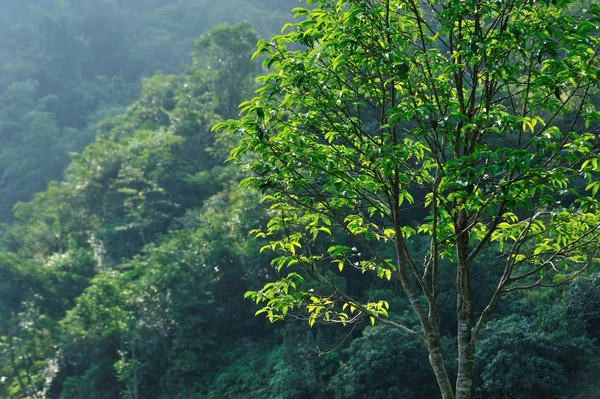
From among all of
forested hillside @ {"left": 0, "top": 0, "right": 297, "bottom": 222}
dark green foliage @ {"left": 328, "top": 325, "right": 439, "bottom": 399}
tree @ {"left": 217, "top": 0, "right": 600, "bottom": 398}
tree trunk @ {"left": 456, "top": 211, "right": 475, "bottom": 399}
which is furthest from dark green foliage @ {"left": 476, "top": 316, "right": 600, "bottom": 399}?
forested hillside @ {"left": 0, "top": 0, "right": 297, "bottom": 222}

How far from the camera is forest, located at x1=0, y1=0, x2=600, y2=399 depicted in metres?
4.13

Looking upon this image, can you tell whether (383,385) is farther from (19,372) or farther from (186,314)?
(19,372)

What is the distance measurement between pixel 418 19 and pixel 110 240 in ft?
76.7

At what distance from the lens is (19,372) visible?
19.3 m

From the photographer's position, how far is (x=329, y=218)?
540 centimetres

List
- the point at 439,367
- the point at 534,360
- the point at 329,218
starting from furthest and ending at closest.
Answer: the point at 534,360 < the point at 329,218 < the point at 439,367

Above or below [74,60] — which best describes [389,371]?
below

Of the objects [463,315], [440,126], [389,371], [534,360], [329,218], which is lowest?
[463,315]

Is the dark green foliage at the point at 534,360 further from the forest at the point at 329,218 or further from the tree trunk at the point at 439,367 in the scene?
the tree trunk at the point at 439,367

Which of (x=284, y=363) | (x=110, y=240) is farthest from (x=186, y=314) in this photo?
(x=110, y=240)

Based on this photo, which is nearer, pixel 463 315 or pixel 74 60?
pixel 463 315

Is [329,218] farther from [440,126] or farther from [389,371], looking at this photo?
[389,371]

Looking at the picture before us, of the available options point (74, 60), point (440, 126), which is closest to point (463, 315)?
point (440, 126)

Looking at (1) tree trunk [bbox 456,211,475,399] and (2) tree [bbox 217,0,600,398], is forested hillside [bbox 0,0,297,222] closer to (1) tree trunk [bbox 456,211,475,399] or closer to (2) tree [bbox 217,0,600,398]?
Answer: (2) tree [bbox 217,0,600,398]
